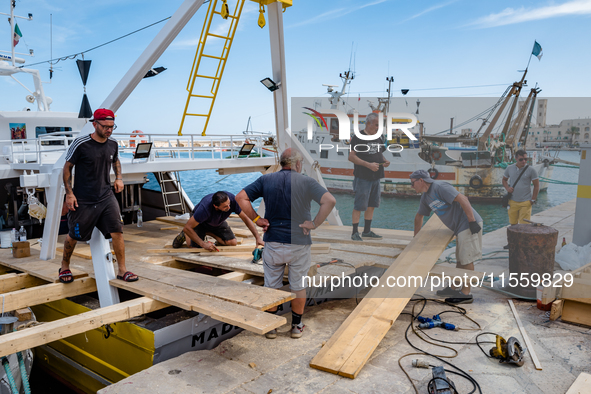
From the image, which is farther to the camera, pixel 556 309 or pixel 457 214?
pixel 457 214

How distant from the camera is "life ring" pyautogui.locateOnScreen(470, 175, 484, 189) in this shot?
6027 mm

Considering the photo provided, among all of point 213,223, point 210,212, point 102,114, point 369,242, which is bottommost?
point 369,242

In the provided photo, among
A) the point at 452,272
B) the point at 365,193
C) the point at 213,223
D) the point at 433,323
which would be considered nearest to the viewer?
the point at 433,323

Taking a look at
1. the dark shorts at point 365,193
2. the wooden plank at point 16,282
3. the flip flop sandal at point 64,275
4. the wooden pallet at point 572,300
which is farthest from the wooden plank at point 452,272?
the wooden plank at point 16,282

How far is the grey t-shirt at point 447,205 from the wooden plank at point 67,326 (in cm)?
358

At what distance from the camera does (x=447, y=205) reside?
19.1 feet

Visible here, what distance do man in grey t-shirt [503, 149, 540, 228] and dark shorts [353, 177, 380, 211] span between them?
175 centimetres

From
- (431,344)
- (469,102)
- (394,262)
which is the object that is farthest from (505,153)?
(431,344)

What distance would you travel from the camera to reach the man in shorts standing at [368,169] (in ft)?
20.4

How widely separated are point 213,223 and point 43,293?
2451 mm

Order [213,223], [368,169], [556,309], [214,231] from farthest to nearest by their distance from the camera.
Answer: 1. [214,231]
2. [213,223]
3. [368,169]
4. [556,309]

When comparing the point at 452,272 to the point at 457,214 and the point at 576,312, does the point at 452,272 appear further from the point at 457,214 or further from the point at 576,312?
the point at 576,312

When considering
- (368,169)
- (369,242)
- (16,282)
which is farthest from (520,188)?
(16,282)

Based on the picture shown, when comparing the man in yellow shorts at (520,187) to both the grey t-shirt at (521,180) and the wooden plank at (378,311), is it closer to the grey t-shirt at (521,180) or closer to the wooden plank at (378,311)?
the grey t-shirt at (521,180)
